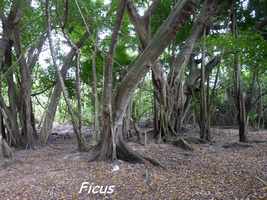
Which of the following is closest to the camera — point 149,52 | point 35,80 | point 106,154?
point 149,52

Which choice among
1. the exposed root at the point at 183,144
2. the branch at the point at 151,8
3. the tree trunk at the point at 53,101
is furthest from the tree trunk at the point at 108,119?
the tree trunk at the point at 53,101

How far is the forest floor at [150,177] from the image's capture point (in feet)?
12.8

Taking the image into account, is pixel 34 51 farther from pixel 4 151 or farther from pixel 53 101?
pixel 4 151

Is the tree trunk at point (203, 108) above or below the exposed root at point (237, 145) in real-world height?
above

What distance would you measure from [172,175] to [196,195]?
36.4 inches

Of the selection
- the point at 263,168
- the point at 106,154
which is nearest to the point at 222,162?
the point at 263,168

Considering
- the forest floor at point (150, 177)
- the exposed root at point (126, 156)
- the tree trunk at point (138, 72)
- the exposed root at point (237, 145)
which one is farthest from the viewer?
the exposed root at point (237, 145)

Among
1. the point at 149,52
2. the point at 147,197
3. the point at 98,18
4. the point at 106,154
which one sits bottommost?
the point at 147,197

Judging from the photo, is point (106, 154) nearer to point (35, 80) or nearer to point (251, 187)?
point (251, 187)

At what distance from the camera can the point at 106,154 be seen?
5.46m

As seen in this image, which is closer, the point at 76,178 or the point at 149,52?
the point at 76,178

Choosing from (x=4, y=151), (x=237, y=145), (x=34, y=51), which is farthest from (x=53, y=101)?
(x=237, y=145)

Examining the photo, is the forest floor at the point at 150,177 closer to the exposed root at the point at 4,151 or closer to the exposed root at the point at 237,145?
the exposed root at the point at 4,151

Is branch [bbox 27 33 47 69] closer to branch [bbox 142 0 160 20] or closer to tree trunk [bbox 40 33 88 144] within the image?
tree trunk [bbox 40 33 88 144]
